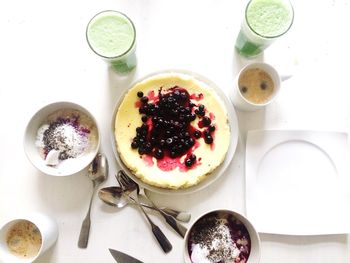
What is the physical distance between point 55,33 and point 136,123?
15.1 inches

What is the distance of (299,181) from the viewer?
4.16ft

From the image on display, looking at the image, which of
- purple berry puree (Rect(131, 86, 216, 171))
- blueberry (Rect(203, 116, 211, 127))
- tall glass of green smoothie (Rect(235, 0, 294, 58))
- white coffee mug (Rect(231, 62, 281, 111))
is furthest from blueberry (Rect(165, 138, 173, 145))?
tall glass of green smoothie (Rect(235, 0, 294, 58))

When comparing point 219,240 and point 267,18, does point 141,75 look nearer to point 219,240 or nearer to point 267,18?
point 267,18

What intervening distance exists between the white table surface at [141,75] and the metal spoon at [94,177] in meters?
0.02

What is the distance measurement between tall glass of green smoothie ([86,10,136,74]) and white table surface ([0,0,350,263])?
11 cm

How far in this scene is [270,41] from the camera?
1198 mm

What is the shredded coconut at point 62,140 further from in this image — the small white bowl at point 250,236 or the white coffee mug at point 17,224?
the small white bowl at point 250,236

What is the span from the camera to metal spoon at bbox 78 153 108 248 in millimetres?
1226

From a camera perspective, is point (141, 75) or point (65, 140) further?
point (141, 75)

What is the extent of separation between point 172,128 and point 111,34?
0.31m

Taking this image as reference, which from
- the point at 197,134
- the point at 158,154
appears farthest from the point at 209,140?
the point at 158,154

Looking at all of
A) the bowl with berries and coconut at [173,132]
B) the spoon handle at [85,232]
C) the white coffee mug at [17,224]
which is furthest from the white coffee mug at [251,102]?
the white coffee mug at [17,224]

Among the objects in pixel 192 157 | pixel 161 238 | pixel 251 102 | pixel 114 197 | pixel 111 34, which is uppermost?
pixel 111 34

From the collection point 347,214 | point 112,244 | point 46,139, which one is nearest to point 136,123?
point 46,139
